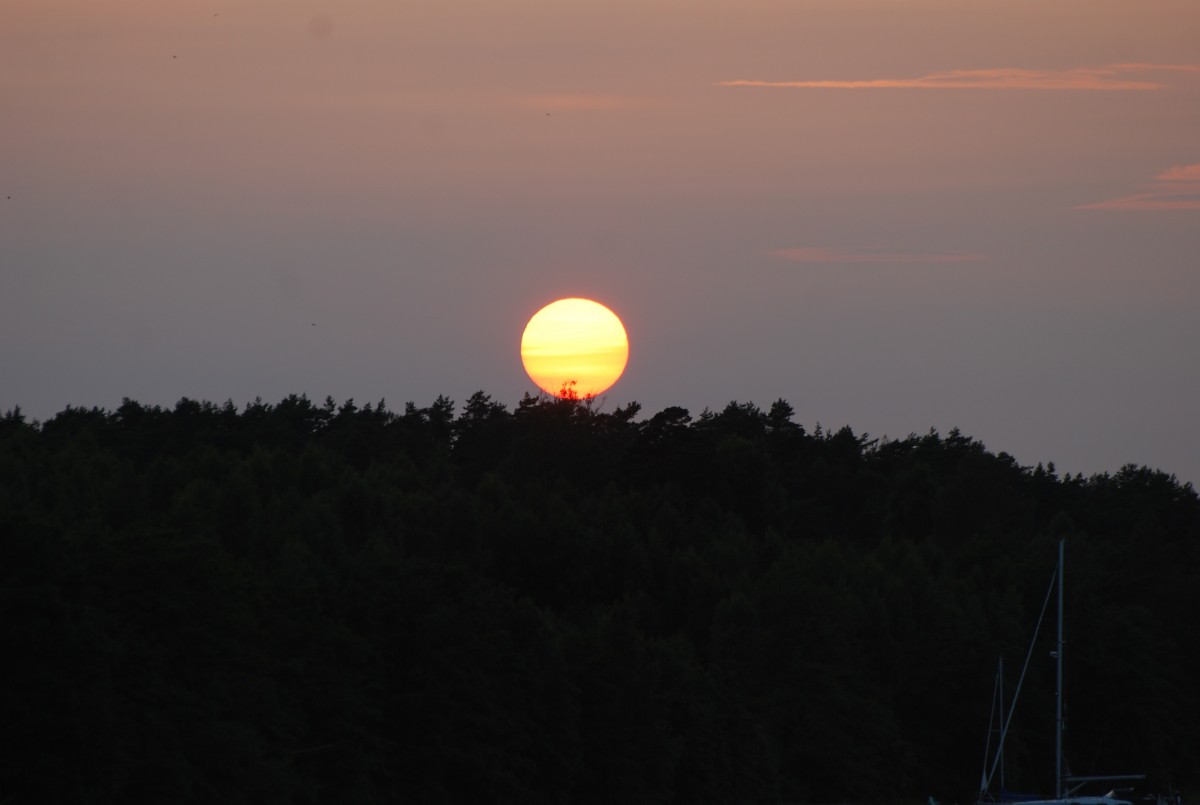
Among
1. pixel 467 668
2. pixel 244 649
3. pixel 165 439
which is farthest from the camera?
pixel 165 439

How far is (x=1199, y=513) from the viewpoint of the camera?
6373 inches

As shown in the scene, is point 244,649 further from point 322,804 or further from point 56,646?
point 56,646

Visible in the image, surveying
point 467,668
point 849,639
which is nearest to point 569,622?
point 849,639

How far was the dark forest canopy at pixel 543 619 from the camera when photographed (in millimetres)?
46469

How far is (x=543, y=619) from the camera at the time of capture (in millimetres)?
71438

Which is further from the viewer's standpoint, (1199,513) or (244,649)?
(1199,513)

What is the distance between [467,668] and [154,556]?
13512 mm

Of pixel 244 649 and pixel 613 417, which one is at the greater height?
pixel 613 417

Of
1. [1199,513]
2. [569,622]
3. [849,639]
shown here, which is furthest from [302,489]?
[1199,513]

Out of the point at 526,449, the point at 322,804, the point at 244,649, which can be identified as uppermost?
the point at 526,449

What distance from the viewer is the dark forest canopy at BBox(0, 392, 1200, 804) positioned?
4647 centimetres

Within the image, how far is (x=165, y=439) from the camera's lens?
138 m

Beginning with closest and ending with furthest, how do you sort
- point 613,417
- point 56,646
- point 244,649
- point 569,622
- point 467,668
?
point 56,646 → point 244,649 → point 467,668 → point 569,622 → point 613,417

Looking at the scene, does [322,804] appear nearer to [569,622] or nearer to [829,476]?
[569,622]
